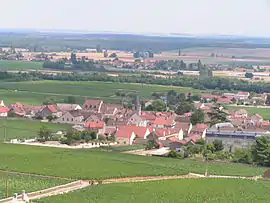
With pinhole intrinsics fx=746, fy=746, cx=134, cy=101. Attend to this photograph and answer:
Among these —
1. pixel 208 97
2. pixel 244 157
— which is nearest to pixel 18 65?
pixel 208 97

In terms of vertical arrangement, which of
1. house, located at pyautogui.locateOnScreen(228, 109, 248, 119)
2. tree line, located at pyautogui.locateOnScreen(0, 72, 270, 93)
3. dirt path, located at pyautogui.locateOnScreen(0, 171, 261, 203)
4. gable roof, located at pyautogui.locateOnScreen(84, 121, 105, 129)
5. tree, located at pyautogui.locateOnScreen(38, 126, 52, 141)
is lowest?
tree line, located at pyautogui.locateOnScreen(0, 72, 270, 93)

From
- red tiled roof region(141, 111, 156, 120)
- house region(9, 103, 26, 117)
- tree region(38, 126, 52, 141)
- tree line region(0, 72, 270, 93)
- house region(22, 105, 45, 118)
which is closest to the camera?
tree region(38, 126, 52, 141)

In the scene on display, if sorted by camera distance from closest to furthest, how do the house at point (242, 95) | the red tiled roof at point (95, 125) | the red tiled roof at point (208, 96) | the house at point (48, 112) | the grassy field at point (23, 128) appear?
the grassy field at point (23, 128), the red tiled roof at point (95, 125), the house at point (48, 112), the red tiled roof at point (208, 96), the house at point (242, 95)

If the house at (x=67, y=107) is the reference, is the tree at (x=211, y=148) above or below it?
above

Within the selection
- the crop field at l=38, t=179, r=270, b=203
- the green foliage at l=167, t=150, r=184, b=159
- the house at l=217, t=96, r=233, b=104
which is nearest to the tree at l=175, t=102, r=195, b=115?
the house at l=217, t=96, r=233, b=104

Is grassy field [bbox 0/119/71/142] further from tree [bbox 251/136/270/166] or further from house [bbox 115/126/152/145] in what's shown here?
tree [bbox 251/136/270/166]

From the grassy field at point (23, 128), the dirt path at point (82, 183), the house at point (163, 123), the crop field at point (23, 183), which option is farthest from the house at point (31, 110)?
the crop field at point (23, 183)

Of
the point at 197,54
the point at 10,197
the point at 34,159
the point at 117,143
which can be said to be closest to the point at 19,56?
the point at 197,54

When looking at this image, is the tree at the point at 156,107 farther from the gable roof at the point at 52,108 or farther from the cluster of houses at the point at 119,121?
the gable roof at the point at 52,108
